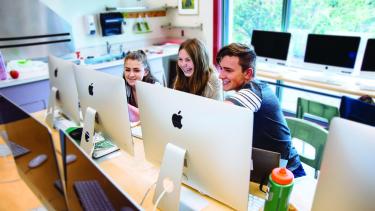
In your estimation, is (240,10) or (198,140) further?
(240,10)

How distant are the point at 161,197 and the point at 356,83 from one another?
2.59 metres

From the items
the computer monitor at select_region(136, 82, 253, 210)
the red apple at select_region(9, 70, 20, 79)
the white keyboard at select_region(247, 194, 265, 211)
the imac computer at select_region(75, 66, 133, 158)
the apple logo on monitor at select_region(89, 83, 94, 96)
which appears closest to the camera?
the computer monitor at select_region(136, 82, 253, 210)

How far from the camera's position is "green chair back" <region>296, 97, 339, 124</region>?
204 cm

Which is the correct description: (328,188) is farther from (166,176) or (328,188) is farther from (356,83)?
(356,83)

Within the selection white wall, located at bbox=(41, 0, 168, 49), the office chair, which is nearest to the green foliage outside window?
the office chair

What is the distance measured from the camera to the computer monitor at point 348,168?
593 millimetres

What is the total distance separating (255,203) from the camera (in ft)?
3.43

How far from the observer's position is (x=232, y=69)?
1.44 metres

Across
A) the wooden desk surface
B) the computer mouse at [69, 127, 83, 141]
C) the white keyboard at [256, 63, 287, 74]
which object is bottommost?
the wooden desk surface

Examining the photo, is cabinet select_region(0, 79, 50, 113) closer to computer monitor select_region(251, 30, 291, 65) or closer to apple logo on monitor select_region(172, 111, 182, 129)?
apple logo on monitor select_region(172, 111, 182, 129)

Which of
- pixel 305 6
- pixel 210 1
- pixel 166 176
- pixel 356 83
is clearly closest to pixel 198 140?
pixel 166 176

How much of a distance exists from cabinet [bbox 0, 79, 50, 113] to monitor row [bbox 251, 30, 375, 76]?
248 centimetres

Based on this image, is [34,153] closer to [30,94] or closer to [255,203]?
[255,203]

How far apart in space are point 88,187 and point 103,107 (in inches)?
23.6
